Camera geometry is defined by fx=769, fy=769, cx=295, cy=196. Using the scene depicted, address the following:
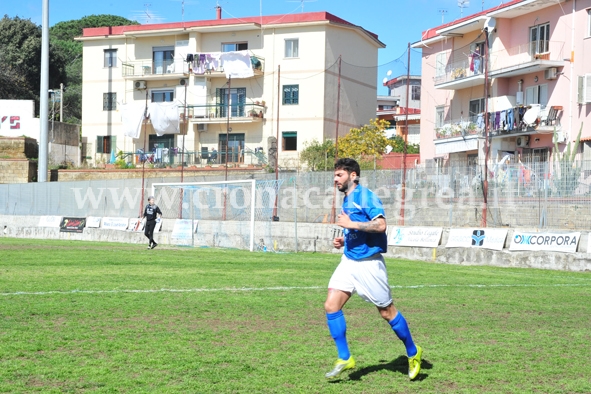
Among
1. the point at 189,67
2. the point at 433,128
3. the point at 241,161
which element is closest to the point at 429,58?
the point at 433,128

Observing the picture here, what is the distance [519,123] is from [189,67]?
26351 mm

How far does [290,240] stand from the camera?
94.7 ft

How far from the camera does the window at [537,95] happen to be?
37750 mm

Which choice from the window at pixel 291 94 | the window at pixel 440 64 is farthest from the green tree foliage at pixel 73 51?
the window at pixel 440 64

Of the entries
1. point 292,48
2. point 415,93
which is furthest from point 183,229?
point 415,93

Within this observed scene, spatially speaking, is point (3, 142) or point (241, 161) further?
→ point (3, 142)

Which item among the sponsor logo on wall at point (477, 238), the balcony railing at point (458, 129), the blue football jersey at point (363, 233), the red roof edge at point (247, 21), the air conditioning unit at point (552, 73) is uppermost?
the red roof edge at point (247, 21)

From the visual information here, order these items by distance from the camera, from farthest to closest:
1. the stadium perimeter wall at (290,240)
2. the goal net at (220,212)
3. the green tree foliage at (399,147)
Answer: the green tree foliage at (399,147), the goal net at (220,212), the stadium perimeter wall at (290,240)

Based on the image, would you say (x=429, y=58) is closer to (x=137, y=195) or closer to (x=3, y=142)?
(x=137, y=195)

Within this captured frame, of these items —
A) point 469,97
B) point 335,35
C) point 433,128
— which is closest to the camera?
point 469,97

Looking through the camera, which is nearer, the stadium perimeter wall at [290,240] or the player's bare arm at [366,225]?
the player's bare arm at [366,225]

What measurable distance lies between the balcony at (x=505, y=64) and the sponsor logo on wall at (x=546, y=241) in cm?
1649

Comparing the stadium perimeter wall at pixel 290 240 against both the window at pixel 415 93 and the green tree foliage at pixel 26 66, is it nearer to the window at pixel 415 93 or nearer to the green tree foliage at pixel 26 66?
the green tree foliage at pixel 26 66

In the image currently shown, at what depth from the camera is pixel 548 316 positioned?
11359 millimetres
